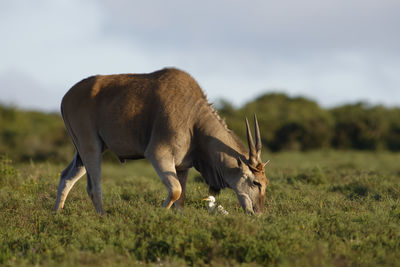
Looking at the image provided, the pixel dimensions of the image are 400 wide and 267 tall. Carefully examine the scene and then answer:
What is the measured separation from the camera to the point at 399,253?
573 cm

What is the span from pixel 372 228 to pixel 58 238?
4063mm

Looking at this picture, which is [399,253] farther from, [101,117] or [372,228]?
[101,117]

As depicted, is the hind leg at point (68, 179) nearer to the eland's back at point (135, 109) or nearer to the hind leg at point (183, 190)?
the eland's back at point (135, 109)

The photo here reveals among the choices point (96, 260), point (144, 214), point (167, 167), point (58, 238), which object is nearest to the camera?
point (96, 260)

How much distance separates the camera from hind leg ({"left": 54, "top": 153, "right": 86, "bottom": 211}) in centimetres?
847

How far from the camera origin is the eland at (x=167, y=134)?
7.54 meters

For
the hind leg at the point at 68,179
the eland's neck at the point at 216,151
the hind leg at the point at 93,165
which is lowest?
the hind leg at the point at 68,179

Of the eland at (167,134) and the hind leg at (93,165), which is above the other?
the eland at (167,134)

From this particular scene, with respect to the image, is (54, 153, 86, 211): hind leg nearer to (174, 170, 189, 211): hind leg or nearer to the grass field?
the grass field

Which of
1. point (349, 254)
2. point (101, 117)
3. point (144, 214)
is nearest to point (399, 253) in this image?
point (349, 254)

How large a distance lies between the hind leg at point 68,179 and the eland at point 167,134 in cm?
52

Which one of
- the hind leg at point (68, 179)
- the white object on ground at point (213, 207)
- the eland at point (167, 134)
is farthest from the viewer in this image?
the hind leg at point (68, 179)

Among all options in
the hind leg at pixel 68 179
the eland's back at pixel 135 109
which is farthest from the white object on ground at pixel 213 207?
the hind leg at pixel 68 179

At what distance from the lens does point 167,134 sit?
24.6ft
